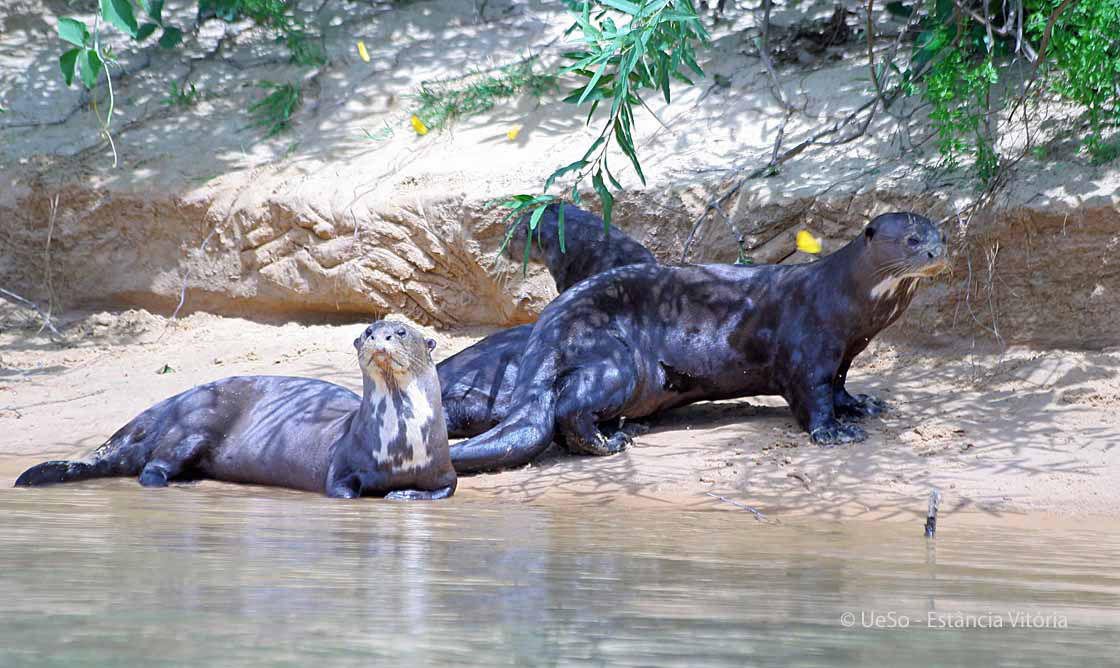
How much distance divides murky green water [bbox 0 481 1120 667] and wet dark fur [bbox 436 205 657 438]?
78.4 inches

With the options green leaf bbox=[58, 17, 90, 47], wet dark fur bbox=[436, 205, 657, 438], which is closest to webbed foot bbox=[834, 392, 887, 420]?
wet dark fur bbox=[436, 205, 657, 438]

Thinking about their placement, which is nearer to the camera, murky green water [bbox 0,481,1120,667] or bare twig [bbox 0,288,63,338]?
murky green water [bbox 0,481,1120,667]

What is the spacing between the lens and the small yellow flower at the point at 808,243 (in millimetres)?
6562

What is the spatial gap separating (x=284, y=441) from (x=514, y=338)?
1263mm

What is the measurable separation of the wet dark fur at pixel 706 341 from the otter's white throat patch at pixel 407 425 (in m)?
0.48

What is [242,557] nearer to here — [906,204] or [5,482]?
[5,482]

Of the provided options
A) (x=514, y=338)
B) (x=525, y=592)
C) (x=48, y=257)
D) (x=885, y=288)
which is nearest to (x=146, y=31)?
(x=48, y=257)

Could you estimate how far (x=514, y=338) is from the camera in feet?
20.1

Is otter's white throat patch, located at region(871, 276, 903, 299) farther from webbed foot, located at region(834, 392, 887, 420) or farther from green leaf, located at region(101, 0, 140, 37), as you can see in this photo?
green leaf, located at region(101, 0, 140, 37)

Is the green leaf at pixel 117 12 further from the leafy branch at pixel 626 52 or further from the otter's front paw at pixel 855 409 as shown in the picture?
the otter's front paw at pixel 855 409

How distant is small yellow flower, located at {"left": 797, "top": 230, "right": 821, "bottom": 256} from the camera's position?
21.5ft

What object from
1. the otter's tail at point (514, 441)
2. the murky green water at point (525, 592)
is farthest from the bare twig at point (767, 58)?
the murky green water at point (525, 592)

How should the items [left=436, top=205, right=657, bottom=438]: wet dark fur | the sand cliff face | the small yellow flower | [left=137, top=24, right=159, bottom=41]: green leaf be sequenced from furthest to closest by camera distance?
[left=137, top=24, right=159, bottom=41]: green leaf → the small yellow flower → the sand cliff face → [left=436, top=205, right=657, bottom=438]: wet dark fur

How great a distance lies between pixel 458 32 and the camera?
950 centimetres
